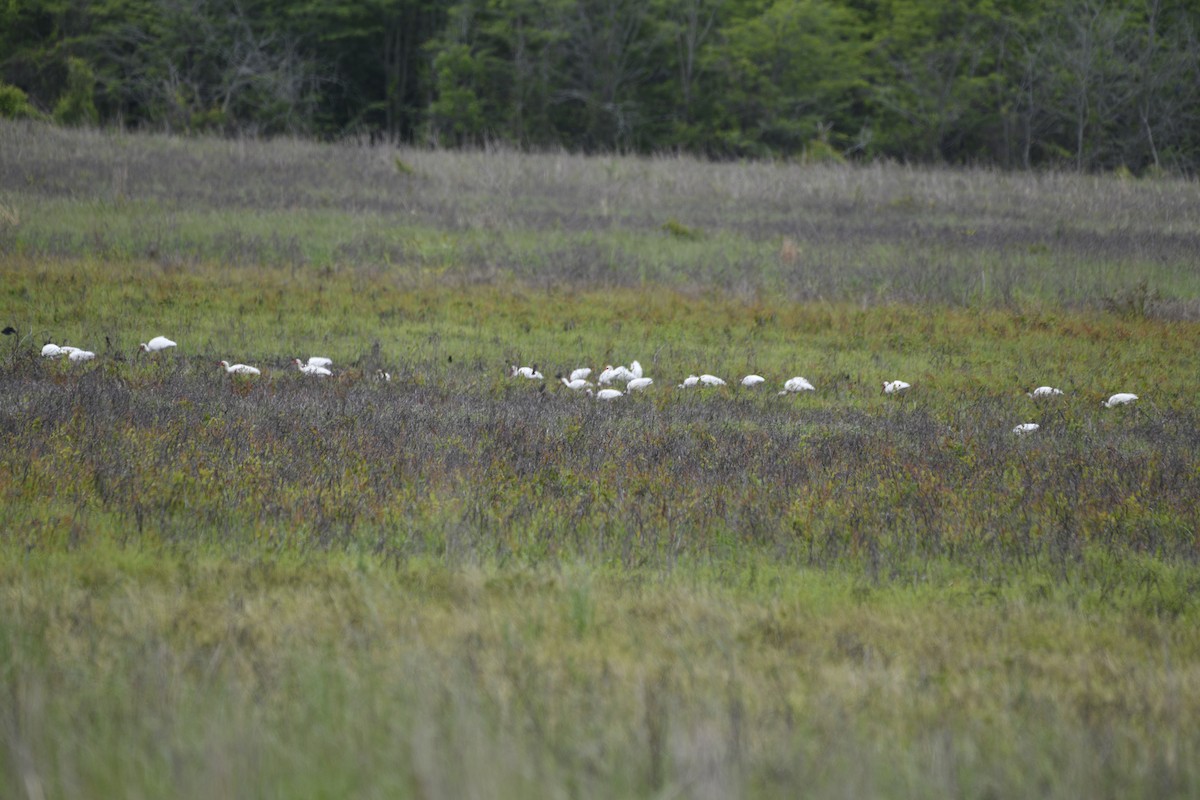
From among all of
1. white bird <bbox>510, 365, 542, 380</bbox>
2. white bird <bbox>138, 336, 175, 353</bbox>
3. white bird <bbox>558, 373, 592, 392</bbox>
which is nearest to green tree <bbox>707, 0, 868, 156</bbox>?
white bird <bbox>510, 365, 542, 380</bbox>

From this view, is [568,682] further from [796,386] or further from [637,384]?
[796,386]

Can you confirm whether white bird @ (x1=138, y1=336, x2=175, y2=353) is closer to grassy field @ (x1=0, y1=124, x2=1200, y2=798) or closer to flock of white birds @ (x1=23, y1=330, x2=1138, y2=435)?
flock of white birds @ (x1=23, y1=330, x2=1138, y2=435)

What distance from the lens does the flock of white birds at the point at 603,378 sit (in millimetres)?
10898

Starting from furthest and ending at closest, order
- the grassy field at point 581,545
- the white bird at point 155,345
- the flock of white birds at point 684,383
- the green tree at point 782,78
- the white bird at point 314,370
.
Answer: the green tree at point 782,78 → the white bird at point 155,345 → the flock of white birds at point 684,383 → the white bird at point 314,370 → the grassy field at point 581,545

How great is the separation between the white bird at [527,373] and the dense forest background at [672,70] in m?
31.3

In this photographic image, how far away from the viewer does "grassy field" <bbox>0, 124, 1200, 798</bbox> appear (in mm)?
3658

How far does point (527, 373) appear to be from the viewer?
1166 centimetres

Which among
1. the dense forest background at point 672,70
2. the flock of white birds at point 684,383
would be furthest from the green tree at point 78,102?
the flock of white birds at point 684,383

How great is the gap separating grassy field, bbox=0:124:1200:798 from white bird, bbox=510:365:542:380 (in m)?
0.12

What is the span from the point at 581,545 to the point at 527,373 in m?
5.46

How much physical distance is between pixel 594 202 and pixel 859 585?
19270 mm

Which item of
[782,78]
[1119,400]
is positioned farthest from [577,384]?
[782,78]

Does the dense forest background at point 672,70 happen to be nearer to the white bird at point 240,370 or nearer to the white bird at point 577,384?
the white bird at point 577,384

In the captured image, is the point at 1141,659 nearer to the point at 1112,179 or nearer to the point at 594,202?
the point at 594,202
